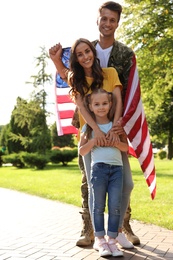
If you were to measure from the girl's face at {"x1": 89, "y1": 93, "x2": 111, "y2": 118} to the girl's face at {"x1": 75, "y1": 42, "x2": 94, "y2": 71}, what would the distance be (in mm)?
356

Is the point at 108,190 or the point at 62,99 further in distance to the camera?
the point at 62,99

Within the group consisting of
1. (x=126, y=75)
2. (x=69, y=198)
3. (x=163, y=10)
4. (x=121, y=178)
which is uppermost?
(x=163, y=10)

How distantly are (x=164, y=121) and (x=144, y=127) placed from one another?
37.0m

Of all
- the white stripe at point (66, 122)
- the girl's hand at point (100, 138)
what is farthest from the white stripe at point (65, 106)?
the girl's hand at point (100, 138)

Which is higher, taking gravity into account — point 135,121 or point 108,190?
point 135,121

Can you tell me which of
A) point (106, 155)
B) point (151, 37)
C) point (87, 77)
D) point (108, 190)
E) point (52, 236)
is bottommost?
point (52, 236)

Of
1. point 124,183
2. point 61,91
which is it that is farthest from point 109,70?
point 124,183

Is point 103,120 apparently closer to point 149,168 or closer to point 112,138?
point 112,138

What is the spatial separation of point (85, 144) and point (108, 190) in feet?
1.69

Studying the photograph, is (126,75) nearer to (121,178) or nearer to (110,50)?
(110,50)

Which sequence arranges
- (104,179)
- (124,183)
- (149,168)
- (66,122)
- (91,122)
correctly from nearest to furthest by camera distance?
1. (104,179)
2. (91,122)
3. (124,183)
4. (149,168)
5. (66,122)

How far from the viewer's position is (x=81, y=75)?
509cm

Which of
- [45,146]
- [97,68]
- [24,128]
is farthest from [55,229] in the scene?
[24,128]

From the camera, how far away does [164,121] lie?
41875 millimetres
